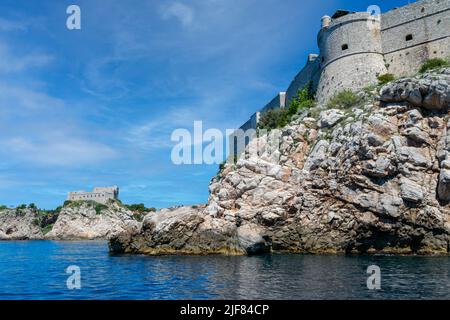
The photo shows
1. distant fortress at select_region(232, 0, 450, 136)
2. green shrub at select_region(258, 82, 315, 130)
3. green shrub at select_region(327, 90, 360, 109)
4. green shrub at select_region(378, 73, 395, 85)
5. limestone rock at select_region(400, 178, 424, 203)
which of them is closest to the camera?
limestone rock at select_region(400, 178, 424, 203)

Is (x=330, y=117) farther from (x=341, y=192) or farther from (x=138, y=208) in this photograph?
(x=138, y=208)

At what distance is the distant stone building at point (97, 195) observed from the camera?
345 ft

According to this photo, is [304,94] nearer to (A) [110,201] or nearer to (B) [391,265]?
(B) [391,265]

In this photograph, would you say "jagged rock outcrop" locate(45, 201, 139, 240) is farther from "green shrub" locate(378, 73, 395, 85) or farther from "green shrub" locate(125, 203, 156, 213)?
"green shrub" locate(378, 73, 395, 85)

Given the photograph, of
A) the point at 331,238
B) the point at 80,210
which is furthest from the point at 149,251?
the point at 80,210

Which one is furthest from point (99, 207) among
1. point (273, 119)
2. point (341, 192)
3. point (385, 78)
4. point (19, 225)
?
point (385, 78)

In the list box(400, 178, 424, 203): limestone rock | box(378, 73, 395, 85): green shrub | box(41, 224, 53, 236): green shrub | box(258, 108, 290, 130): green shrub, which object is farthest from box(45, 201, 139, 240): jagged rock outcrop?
box(400, 178, 424, 203): limestone rock

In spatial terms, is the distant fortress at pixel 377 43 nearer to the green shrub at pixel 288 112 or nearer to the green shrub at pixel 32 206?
the green shrub at pixel 288 112

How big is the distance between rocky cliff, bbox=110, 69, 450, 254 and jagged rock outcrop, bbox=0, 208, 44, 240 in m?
74.7

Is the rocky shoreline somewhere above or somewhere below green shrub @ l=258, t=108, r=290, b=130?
below

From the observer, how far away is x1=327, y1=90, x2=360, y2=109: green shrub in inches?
1404

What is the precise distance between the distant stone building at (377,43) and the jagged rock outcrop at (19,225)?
3364 inches

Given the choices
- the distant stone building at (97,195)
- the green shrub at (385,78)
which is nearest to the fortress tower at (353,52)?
the green shrub at (385,78)

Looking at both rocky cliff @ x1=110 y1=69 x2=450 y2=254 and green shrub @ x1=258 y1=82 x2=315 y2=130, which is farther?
A: green shrub @ x1=258 y1=82 x2=315 y2=130
